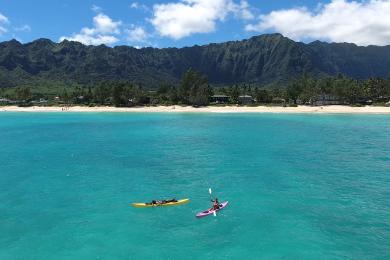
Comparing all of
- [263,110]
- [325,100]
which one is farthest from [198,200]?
[325,100]

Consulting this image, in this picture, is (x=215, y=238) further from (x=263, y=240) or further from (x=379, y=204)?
(x=379, y=204)

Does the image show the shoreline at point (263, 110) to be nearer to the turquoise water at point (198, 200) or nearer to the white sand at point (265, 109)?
the white sand at point (265, 109)

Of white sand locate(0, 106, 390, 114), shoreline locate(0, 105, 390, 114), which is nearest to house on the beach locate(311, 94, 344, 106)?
shoreline locate(0, 105, 390, 114)

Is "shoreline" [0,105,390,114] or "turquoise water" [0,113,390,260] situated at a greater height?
"shoreline" [0,105,390,114]

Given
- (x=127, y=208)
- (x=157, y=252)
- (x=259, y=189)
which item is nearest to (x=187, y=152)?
(x=259, y=189)

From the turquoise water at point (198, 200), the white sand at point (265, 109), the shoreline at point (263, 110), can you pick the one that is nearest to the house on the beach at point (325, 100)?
the shoreline at point (263, 110)

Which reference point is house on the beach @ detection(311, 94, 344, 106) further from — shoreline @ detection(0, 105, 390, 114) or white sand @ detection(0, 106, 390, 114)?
white sand @ detection(0, 106, 390, 114)

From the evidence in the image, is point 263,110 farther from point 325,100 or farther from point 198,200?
point 198,200

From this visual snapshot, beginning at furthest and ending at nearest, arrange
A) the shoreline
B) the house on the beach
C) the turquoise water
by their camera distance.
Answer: the house on the beach, the shoreline, the turquoise water

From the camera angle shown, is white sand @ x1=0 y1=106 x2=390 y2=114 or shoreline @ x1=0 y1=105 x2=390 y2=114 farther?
shoreline @ x1=0 y1=105 x2=390 y2=114
